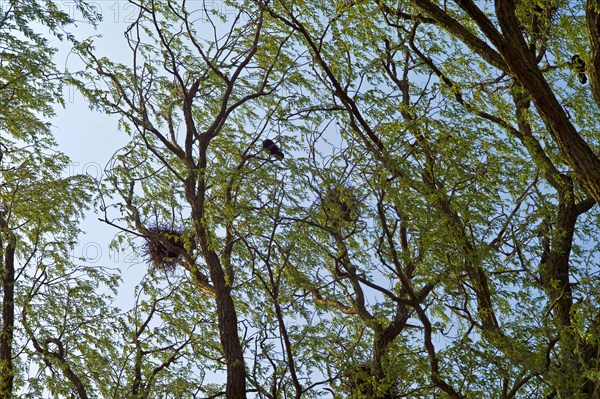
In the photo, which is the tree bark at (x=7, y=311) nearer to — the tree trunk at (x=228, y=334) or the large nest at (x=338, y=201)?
the tree trunk at (x=228, y=334)

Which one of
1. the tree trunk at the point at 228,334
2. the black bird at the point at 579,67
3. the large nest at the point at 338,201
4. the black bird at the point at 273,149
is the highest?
the black bird at the point at 273,149

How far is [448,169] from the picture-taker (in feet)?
25.2

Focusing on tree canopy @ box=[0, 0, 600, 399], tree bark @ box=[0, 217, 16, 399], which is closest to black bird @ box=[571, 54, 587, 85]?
tree canopy @ box=[0, 0, 600, 399]

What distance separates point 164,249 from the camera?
30.5 ft

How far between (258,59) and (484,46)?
4251 millimetres

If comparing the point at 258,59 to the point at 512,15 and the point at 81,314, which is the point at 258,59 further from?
the point at 512,15

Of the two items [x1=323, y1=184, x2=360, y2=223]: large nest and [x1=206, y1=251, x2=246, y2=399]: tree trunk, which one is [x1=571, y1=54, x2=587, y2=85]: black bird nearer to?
[x1=323, y1=184, x2=360, y2=223]: large nest

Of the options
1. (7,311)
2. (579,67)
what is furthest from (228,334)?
(579,67)

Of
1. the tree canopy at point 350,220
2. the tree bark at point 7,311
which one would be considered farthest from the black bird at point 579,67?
the tree bark at point 7,311

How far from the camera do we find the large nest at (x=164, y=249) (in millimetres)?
9000

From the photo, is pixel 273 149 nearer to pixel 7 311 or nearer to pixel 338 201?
pixel 338 201

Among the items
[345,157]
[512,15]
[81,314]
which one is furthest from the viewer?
[81,314]

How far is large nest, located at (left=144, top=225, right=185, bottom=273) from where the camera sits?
9.00 metres

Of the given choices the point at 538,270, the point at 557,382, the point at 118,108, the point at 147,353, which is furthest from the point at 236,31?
the point at 557,382
